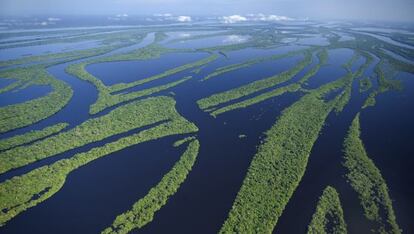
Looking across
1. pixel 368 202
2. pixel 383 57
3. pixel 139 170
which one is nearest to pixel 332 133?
pixel 368 202

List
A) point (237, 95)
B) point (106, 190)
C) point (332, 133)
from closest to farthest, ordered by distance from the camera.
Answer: point (106, 190) < point (332, 133) < point (237, 95)

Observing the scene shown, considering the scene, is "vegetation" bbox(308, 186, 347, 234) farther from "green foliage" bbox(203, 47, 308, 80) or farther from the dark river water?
"green foliage" bbox(203, 47, 308, 80)

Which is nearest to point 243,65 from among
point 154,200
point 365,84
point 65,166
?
point 365,84

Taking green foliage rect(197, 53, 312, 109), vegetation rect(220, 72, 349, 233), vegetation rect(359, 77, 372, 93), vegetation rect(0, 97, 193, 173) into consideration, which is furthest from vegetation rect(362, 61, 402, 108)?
vegetation rect(0, 97, 193, 173)

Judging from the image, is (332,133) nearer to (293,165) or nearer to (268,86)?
(293,165)

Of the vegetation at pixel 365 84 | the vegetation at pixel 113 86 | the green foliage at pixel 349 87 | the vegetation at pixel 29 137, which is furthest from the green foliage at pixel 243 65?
the vegetation at pixel 29 137

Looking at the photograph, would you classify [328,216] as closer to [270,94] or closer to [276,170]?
[276,170]
